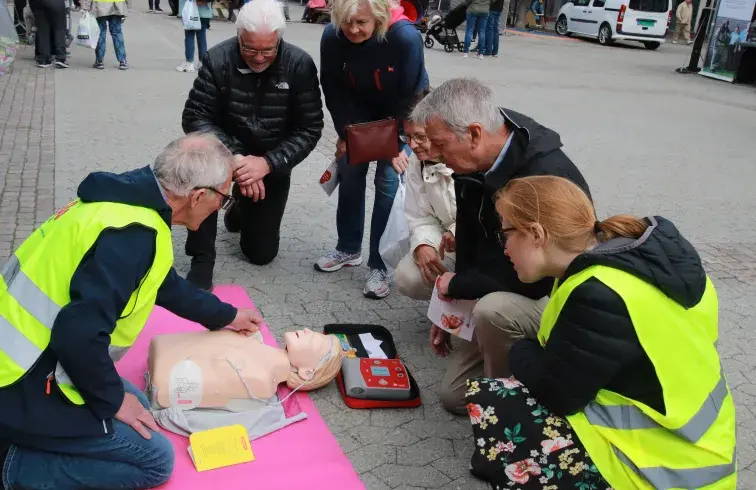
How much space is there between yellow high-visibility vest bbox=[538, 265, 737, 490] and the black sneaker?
245cm

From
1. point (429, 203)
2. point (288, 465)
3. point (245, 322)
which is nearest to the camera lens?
point (288, 465)

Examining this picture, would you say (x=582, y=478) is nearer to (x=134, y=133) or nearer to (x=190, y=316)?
(x=190, y=316)

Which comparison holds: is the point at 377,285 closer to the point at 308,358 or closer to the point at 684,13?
the point at 308,358

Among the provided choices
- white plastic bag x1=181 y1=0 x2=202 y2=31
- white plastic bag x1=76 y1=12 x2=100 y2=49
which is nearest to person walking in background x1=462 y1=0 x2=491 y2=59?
white plastic bag x1=181 y1=0 x2=202 y2=31

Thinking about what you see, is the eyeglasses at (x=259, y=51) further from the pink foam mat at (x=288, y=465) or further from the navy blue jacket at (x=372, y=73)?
the pink foam mat at (x=288, y=465)

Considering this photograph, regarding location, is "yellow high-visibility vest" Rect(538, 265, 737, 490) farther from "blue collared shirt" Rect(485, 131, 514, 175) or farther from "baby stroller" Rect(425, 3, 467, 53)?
"baby stroller" Rect(425, 3, 467, 53)

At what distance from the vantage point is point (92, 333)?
208 cm

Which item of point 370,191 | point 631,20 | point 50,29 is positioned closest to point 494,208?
point 370,191

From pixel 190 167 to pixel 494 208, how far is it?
1.18m

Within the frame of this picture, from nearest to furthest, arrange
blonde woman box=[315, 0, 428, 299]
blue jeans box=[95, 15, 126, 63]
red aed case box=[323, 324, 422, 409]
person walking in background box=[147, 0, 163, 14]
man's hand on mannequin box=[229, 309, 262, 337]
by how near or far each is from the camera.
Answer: man's hand on mannequin box=[229, 309, 262, 337] → red aed case box=[323, 324, 422, 409] → blonde woman box=[315, 0, 428, 299] → blue jeans box=[95, 15, 126, 63] → person walking in background box=[147, 0, 163, 14]

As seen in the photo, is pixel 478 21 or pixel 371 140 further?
pixel 478 21

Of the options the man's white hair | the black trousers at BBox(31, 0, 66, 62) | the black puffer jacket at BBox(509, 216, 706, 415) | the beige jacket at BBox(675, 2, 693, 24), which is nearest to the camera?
the black puffer jacket at BBox(509, 216, 706, 415)

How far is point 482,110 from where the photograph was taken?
2.74 metres

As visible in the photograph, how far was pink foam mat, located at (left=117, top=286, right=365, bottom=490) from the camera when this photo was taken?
8.42ft
